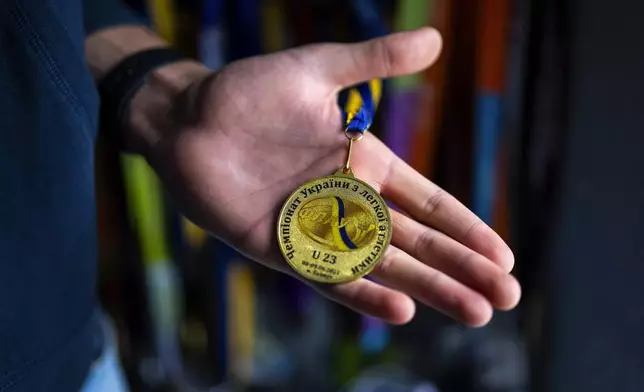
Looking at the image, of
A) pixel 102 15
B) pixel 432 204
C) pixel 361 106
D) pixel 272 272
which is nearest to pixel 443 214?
pixel 432 204

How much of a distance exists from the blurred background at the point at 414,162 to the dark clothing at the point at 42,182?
0.19m

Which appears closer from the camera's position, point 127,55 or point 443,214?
point 443,214

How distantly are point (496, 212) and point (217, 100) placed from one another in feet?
1.01

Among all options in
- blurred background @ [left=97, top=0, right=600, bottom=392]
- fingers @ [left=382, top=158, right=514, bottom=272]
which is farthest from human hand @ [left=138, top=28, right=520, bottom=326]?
blurred background @ [left=97, top=0, right=600, bottom=392]

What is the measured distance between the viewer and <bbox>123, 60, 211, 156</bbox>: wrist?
60cm

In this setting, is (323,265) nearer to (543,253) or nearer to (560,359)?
(543,253)

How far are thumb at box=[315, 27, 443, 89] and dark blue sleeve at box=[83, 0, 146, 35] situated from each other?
0.83 ft

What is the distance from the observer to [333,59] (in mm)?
528

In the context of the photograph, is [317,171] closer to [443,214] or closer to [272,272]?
[443,214]

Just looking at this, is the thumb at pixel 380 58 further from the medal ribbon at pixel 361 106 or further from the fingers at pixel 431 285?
the fingers at pixel 431 285

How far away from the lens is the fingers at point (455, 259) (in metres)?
0.44

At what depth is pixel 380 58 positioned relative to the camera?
0.52 metres

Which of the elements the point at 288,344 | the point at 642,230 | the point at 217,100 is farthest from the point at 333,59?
the point at 288,344

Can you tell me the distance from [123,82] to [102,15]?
88mm
